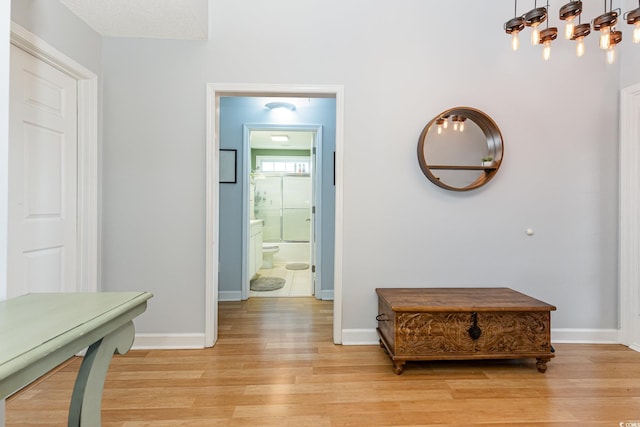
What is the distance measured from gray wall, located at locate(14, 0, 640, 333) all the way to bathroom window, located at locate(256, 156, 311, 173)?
428 cm

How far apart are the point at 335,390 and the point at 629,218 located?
2540 mm

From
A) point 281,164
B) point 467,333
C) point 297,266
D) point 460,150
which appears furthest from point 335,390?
point 281,164

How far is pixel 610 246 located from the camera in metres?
2.49

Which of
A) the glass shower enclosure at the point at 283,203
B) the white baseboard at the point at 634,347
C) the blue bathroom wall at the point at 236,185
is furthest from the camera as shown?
the glass shower enclosure at the point at 283,203

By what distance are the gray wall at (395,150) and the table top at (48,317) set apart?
136 centimetres

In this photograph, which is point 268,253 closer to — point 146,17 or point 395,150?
point 395,150

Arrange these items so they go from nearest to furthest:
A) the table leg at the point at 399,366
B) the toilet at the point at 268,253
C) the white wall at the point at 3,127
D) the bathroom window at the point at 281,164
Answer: the white wall at the point at 3,127, the table leg at the point at 399,366, the toilet at the point at 268,253, the bathroom window at the point at 281,164

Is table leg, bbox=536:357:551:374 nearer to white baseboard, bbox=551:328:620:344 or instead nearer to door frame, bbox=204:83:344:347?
white baseboard, bbox=551:328:620:344

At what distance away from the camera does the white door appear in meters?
1.73

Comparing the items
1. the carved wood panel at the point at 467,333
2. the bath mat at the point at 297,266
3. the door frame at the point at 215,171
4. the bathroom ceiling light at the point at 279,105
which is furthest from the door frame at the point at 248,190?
the bath mat at the point at 297,266

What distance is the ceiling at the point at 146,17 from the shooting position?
1.99m

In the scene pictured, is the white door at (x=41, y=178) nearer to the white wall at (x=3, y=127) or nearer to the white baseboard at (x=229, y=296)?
the white wall at (x=3, y=127)

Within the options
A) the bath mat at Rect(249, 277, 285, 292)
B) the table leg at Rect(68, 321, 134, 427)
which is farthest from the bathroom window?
the table leg at Rect(68, 321, 134, 427)

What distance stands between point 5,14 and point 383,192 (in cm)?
212
